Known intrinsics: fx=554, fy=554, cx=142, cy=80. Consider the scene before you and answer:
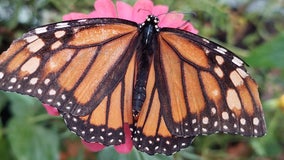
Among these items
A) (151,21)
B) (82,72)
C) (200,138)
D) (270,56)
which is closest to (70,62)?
(82,72)

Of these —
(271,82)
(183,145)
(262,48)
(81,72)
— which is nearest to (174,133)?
(183,145)

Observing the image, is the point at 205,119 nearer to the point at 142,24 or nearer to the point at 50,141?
the point at 142,24

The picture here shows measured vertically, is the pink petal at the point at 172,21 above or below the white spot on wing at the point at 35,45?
above

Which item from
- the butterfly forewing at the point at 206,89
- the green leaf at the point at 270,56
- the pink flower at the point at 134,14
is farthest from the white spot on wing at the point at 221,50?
the green leaf at the point at 270,56

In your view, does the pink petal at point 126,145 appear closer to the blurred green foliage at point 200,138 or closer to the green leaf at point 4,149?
the blurred green foliage at point 200,138

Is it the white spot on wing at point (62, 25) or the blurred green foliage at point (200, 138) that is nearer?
the white spot on wing at point (62, 25)

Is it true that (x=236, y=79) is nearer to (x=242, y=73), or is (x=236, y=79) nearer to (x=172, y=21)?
(x=242, y=73)
